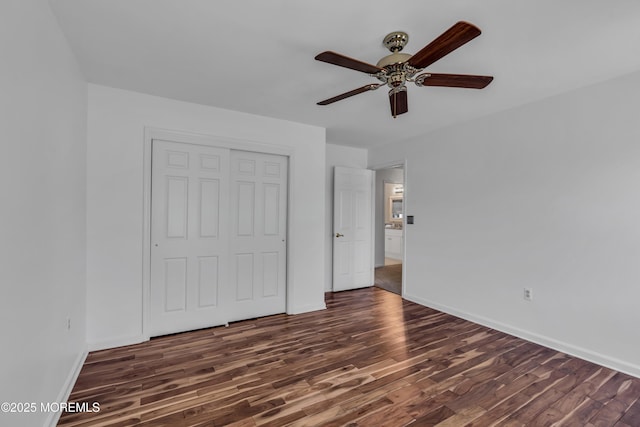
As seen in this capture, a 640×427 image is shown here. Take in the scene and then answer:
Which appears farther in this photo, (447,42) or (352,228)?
(352,228)

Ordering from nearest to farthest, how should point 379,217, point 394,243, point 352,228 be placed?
point 352,228 < point 379,217 < point 394,243

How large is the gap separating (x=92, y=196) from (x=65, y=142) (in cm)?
79

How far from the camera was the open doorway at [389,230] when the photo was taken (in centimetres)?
556

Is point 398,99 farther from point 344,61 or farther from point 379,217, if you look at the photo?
point 379,217

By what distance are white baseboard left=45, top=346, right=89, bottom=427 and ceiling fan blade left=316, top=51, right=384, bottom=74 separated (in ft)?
8.55

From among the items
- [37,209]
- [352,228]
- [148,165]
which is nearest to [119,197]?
[148,165]

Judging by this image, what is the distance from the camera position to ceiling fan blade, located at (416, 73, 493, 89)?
182 cm

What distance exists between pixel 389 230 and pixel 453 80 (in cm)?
634

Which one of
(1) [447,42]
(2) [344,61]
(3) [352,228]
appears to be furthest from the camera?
(3) [352,228]

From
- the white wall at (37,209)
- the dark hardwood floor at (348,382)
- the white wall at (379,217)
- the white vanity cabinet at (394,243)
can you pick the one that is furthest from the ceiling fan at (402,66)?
the white vanity cabinet at (394,243)

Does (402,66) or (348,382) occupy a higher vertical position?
(402,66)

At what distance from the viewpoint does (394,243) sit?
7855mm

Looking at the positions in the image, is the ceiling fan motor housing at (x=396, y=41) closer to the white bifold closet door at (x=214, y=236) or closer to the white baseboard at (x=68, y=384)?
the white bifold closet door at (x=214, y=236)

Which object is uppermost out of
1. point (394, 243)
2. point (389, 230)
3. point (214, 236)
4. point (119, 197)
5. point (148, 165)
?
point (148, 165)
